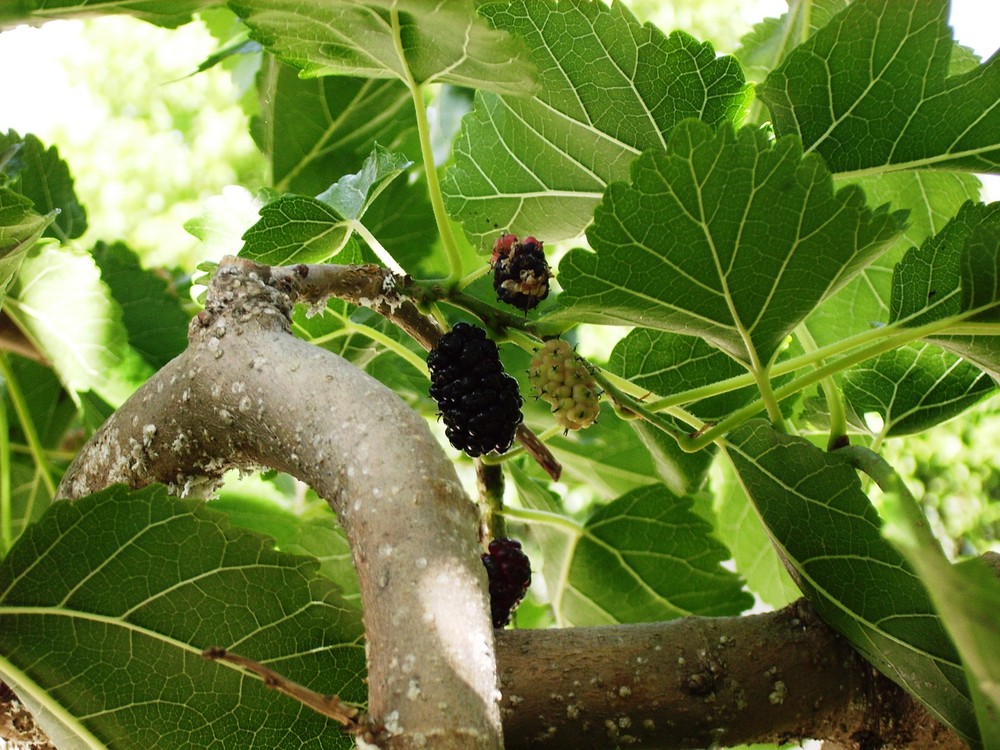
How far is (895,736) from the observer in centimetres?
58

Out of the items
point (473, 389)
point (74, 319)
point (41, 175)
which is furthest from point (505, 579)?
point (41, 175)

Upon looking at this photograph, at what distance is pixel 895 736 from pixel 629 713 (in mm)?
181

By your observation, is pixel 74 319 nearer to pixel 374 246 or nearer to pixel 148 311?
pixel 148 311

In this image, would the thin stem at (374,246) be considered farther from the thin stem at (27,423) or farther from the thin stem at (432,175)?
the thin stem at (27,423)

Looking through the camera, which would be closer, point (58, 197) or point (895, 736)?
point (895, 736)

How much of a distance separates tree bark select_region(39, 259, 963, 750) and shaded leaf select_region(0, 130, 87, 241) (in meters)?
0.44

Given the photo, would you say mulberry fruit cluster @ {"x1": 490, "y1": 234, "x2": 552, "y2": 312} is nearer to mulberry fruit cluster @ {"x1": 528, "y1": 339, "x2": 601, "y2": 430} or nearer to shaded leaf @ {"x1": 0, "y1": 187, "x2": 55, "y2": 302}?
mulberry fruit cluster @ {"x1": 528, "y1": 339, "x2": 601, "y2": 430}

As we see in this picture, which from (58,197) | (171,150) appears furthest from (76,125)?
(58,197)

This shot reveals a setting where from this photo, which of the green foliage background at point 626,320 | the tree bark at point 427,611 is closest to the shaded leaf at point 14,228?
the green foliage background at point 626,320

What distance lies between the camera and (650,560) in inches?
31.1

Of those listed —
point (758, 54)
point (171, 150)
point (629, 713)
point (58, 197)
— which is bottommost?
point (629, 713)

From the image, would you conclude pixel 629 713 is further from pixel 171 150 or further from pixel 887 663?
pixel 171 150

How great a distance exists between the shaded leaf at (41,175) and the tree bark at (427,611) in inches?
17.2

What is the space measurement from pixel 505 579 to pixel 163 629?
220 mm
